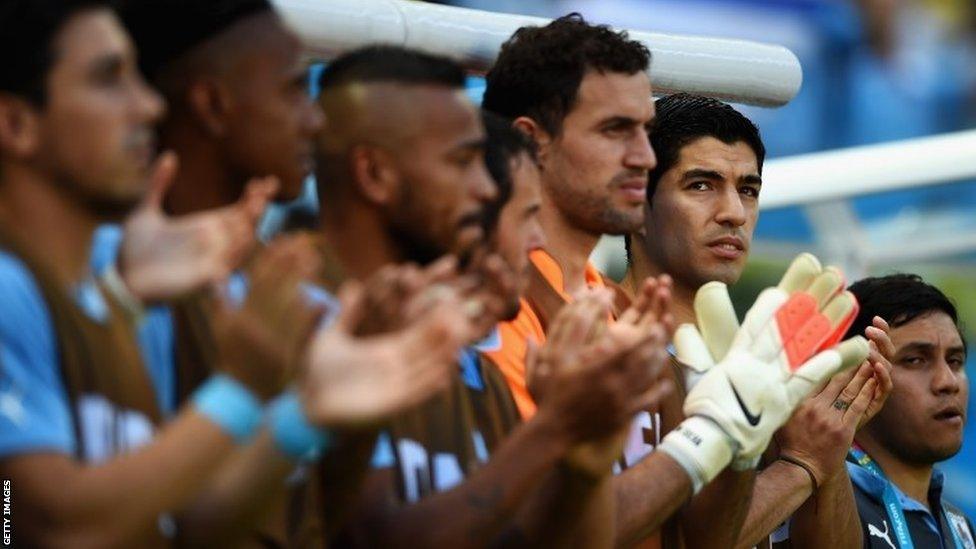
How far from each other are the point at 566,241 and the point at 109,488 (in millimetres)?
1882

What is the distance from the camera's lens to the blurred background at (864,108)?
7.34 m

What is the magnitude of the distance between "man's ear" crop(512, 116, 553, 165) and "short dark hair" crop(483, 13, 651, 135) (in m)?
0.01

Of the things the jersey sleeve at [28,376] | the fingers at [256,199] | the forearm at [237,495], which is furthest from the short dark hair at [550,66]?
the jersey sleeve at [28,376]

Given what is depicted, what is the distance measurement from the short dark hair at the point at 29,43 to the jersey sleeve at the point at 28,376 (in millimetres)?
234

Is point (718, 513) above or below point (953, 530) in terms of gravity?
above

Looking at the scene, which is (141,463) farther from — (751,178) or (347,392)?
(751,178)

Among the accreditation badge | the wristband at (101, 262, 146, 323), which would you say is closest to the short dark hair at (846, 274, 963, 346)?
the accreditation badge

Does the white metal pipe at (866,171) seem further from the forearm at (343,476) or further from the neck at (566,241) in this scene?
the forearm at (343,476)

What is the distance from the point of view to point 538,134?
4195mm

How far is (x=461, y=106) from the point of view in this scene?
127 inches

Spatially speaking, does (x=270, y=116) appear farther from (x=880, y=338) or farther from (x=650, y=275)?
(x=880, y=338)

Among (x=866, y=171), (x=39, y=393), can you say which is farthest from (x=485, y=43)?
(x=866, y=171)

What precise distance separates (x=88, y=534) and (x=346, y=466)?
558mm

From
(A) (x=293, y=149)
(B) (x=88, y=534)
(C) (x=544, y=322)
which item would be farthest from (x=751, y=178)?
(B) (x=88, y=534)
